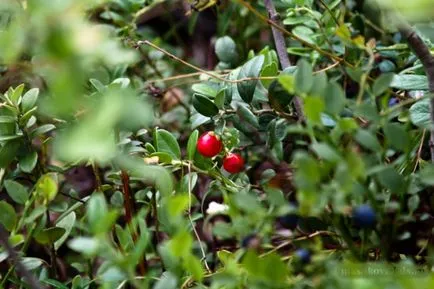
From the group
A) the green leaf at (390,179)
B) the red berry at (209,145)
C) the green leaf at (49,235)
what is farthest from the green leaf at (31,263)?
the green leaf at (390,179)

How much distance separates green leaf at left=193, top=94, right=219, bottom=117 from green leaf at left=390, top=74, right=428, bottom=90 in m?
0.23

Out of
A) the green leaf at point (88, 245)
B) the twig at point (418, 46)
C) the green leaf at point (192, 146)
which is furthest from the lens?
the green leaf at point (192, 146)

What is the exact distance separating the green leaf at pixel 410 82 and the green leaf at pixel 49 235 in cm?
45

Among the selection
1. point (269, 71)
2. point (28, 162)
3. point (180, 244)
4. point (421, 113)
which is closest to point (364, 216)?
point (180, 244)

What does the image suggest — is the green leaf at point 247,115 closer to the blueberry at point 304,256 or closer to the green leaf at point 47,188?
the green leaf at point 47,188

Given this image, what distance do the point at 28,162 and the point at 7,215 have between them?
100 mm

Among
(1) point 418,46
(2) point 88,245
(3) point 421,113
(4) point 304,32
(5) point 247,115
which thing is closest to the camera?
(2) point 88,245

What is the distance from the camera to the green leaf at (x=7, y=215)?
0.86m

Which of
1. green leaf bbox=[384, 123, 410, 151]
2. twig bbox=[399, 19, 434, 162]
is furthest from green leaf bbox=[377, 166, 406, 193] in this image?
twig bbox=[399, 19, 434, 162]

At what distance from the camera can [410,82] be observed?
867 millimetres

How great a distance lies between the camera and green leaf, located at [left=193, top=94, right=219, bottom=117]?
0.93 metres

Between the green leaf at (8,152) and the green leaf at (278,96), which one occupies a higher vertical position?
the green leaf at (278,96)

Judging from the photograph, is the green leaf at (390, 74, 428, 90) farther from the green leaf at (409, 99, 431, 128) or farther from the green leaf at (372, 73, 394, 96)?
the green leaf at (372, 73, 394, 96)

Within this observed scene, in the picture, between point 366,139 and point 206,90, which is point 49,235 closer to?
point 206,90
